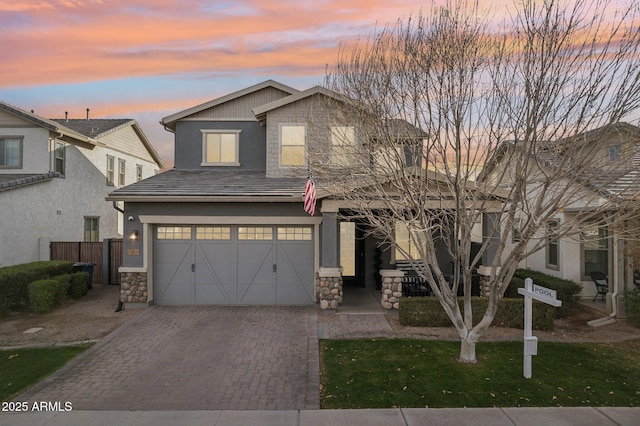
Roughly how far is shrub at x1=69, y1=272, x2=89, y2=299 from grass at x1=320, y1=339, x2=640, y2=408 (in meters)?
9.85

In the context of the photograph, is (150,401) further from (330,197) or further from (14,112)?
(14,112)

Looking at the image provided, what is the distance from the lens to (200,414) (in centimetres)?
601

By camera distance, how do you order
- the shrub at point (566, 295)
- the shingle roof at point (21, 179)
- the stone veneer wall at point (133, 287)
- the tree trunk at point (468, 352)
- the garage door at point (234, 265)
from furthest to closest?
1. the shingle roof at point (21, 179)
2. the garage door at point (234, 265)
3. the stone veneer wall at point (133, 287)
4. the shrub at point (566, 295)
5. the tree trunk at point (468, 352)

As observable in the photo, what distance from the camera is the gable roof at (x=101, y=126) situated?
22.0m

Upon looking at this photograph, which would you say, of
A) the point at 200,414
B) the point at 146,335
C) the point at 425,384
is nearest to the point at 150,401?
the point at 200,414

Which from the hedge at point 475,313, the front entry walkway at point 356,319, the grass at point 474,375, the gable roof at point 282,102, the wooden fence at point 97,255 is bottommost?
the grass at point 474,375

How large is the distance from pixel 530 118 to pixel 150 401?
798 cm

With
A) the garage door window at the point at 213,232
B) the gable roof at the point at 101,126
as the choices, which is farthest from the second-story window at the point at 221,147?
the gable roof at the point at 101,126

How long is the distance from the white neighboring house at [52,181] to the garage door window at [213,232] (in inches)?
331

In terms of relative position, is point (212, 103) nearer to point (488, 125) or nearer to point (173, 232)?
point (173, 232)

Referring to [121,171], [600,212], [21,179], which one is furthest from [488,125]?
[121,171]

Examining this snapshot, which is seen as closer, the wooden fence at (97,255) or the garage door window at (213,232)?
the garage door window at (213,232)

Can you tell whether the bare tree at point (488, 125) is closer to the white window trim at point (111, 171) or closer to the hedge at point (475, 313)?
the hedge at point (475, 313)

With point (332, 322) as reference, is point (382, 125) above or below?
above
